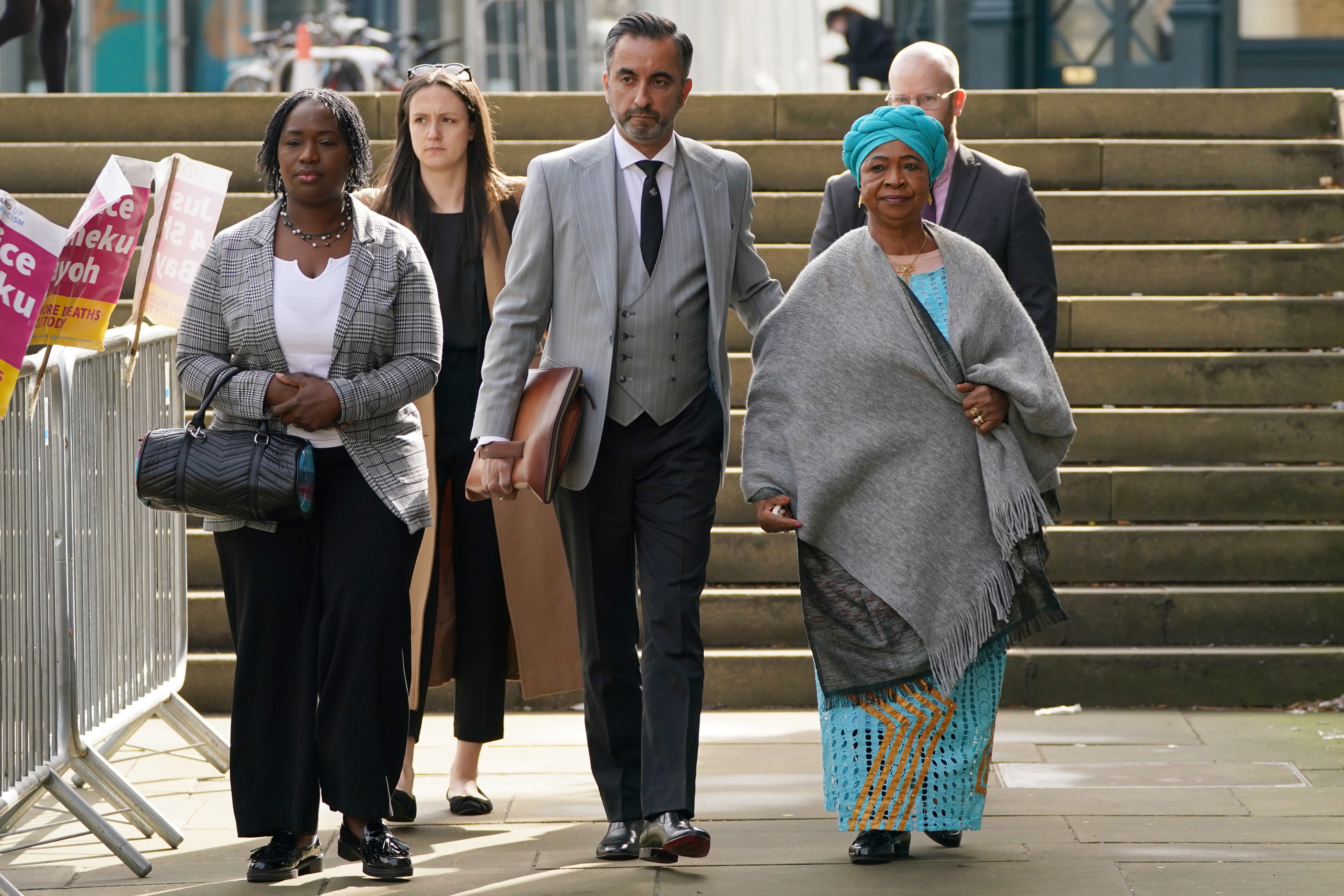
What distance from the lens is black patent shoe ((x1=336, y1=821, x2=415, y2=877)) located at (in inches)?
186

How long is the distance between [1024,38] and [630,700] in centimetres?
1089

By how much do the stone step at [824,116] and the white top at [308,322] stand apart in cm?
557

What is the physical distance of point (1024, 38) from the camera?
1468cm

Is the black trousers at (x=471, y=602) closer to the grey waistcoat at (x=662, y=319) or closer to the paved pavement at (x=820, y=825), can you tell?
the paved pavement at (x=820, y=825)

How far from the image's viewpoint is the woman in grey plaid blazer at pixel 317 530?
469 cm

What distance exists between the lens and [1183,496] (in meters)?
7.80

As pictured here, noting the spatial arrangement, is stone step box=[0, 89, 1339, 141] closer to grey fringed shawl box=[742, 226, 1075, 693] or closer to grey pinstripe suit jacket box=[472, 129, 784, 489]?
grey pinstripe suit jacket box=[472, 129, 784, 489]

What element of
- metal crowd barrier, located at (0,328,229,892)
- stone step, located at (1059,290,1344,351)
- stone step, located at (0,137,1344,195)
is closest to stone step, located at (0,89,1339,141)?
stone step, located at (0,137,1344,195)

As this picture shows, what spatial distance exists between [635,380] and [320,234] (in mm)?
905

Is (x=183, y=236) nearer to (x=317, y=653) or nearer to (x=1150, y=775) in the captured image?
(x=317, y=653)

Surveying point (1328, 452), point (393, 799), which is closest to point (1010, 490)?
point (393, 799)

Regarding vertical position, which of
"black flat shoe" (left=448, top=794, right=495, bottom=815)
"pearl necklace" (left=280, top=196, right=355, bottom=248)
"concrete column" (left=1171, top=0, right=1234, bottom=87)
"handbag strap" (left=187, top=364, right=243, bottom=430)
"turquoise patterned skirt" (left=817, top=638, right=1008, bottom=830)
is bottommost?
"black flat shoe" (left=448, top=794, right=495, bottom=815)

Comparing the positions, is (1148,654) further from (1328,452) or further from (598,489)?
(598,489)

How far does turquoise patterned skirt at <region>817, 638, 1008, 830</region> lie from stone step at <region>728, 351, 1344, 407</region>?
358 centimetres
